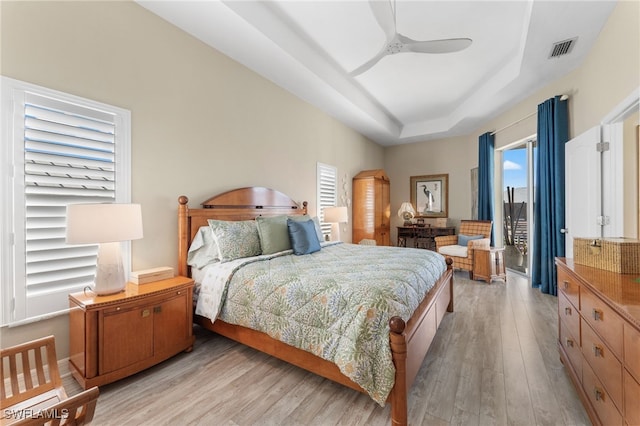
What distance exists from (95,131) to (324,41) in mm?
2605

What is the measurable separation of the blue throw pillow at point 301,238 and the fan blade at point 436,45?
2074 millimetres

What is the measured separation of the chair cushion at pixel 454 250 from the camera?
495 cm

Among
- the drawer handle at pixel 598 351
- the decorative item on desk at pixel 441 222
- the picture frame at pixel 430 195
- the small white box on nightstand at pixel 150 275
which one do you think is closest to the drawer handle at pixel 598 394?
the drawer handle at pixel 598 351

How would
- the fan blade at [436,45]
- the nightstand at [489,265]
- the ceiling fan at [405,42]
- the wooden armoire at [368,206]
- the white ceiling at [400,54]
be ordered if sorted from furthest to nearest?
the wooden armoire at [368,206], the nightstand at [489,265], the white ceiling at [400,54], the fan blade at [436,45], the ceiling fan at [405,42]

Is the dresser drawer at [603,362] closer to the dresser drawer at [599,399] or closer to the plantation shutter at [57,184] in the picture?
the dresser drawer at [599,399]

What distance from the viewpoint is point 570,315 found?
1949mm

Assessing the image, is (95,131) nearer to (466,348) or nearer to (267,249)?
(267,249)

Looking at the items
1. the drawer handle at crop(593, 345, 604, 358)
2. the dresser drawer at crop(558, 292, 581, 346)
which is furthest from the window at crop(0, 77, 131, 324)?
the dresser drawer at crop(558, 292, 581, 346)

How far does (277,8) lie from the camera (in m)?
2.77

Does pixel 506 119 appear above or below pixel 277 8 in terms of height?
below

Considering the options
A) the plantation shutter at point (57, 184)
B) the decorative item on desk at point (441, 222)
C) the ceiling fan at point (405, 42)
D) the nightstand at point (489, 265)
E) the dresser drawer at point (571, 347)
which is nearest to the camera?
the dresser drawer at point (571, 347)

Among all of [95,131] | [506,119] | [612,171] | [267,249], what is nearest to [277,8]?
[95,131]

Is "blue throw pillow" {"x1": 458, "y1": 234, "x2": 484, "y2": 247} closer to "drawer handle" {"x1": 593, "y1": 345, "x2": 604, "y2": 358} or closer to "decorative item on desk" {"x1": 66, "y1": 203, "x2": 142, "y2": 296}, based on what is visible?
"drawer handle" {"x1": 593, "y1": 345, "x2": 604, "y2": 358}

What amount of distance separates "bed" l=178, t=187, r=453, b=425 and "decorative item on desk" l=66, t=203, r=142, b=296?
0.69m
